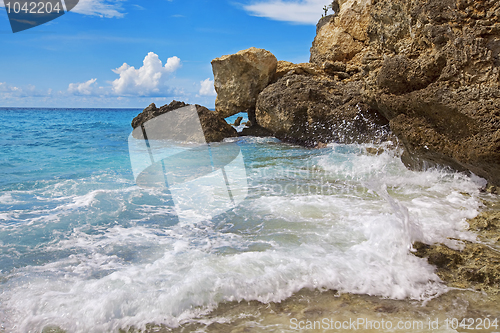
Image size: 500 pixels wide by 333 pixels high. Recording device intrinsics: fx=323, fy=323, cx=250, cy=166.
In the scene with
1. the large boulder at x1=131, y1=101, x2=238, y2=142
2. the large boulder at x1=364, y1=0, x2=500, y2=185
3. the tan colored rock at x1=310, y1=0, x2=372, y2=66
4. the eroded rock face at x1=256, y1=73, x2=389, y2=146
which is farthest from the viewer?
the large boulder at x1=131, y1=101, x2=238, y2=142

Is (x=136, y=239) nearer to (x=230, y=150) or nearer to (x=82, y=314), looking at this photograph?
(x=82, y=314)

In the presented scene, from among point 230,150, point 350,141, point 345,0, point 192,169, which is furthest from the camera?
point 345,0

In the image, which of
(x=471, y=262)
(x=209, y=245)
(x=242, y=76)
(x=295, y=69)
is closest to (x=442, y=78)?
(x=471, y=262)

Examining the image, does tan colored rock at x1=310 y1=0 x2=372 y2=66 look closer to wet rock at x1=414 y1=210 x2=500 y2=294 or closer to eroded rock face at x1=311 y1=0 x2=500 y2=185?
eroded rock face at x1=311 y1=0 x2=500 y2=185

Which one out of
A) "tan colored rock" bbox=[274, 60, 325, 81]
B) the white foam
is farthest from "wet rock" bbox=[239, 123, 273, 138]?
the white foam

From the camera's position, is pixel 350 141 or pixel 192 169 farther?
pixel 350 141

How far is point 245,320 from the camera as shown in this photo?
7.36 feet

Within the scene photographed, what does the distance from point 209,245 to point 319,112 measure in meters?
7.44

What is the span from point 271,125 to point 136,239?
8.23 metres

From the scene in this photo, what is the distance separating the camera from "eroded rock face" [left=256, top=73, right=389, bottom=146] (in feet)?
30.7

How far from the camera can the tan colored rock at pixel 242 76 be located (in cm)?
1188

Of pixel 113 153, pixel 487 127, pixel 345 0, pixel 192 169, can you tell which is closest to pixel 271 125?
pixel 192 169

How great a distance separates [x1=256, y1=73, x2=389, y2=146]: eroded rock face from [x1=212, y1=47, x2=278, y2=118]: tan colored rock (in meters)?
1.10

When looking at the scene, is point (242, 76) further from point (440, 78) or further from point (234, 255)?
point (234, 255)
